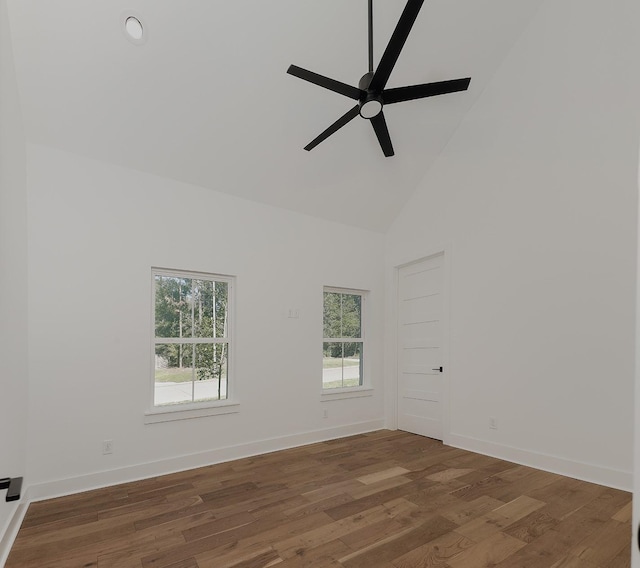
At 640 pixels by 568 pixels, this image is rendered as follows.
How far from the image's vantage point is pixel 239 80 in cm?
339

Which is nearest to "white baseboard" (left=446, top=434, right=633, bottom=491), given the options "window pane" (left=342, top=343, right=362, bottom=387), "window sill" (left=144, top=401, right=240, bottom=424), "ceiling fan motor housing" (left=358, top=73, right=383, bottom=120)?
"window pane" (left=342, top=343, right=362, bottom=387)

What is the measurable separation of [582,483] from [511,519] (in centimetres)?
105

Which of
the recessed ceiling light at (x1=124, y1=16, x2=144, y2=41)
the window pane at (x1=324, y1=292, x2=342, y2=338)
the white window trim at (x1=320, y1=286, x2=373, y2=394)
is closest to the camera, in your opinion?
the recessed ceiling light at (x1=124, y1=16, x2=144, y2=41)

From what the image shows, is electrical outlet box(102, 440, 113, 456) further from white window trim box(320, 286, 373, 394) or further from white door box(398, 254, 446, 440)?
white door box(398, 254, 446, 440)

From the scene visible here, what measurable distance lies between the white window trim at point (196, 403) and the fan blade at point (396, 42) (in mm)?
2426

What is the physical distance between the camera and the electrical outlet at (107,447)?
11.0 ft

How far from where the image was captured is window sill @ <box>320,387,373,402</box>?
191 inches

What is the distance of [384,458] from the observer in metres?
4.05

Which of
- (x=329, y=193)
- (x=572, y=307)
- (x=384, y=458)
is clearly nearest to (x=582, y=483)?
(x=572, y=307)

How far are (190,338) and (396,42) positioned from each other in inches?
122

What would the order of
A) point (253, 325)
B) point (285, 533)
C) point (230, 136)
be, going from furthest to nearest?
1. point (253, 325)
2. point (230, 136)
3. point (285, 533)

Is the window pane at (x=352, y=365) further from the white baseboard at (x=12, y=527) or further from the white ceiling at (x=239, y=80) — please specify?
the white baseboard at (x=12, y=527)

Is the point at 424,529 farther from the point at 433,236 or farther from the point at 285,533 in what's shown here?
the point at 433,236

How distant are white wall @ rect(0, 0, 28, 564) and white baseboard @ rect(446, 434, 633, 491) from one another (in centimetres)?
392
